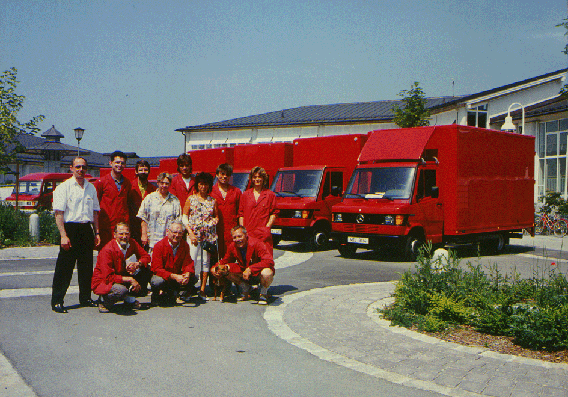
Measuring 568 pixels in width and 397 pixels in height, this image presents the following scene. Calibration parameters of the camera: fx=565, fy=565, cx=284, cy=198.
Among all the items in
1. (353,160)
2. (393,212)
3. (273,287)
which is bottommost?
(273,287)

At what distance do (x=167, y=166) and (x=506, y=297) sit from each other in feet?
63.7

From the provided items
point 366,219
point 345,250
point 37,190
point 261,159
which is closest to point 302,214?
point 345,250

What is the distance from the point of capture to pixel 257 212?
822 cm

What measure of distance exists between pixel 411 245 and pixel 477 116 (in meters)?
19.5

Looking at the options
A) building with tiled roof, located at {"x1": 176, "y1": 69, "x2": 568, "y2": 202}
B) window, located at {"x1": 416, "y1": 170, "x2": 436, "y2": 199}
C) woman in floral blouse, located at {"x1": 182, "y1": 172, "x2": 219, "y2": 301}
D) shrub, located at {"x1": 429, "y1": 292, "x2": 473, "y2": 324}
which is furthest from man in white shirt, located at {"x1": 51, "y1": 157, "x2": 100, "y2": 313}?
building with tiled roof, located at {"x1": 176, "y1": 69, "x2": 568, "y2": 202}

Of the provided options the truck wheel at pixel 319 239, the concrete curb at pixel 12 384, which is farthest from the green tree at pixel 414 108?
the concrete curb at pixel 12 384

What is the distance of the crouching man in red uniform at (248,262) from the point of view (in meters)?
7.64

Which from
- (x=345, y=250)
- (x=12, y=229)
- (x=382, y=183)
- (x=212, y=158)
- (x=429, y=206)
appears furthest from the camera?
(x=212, y=158)

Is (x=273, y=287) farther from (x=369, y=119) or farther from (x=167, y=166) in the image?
(x=369, y=119)

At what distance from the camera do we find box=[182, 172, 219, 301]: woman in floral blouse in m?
7.79


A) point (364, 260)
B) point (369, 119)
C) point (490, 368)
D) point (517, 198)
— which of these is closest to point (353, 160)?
point (364, 260)

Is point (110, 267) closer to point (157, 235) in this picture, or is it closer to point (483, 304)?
point (157, 235)

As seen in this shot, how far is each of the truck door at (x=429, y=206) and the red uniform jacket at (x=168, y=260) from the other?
6.58m

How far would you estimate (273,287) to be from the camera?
9250 millimetres
